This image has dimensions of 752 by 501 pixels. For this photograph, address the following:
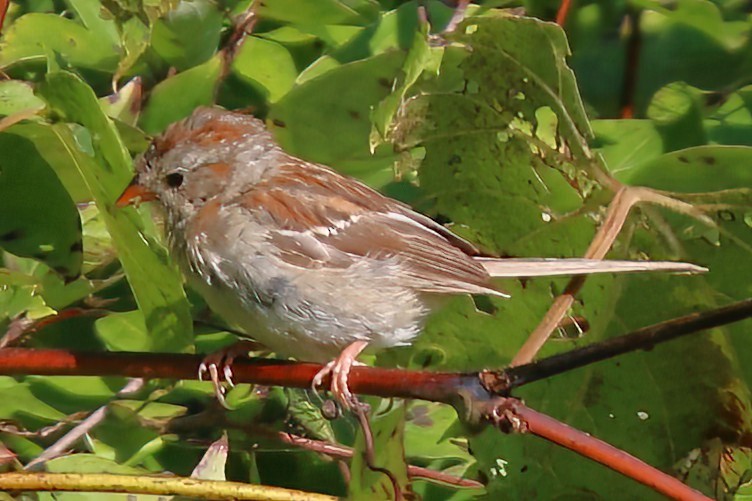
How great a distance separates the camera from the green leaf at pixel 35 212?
263 cm

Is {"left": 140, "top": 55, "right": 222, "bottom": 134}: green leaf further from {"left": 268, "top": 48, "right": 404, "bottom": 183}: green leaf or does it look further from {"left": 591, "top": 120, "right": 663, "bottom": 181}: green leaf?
{"left": 591, "top": 120, "right": 663, "bottom": 181}: green leaf

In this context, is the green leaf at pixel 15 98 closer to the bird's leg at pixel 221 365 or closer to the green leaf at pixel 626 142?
the bird's leg at pixel 221 365

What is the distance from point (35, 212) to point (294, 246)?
587 millimetres

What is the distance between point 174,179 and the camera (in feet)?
9.72

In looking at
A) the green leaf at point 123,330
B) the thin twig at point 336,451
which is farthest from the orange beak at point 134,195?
the thin twig at point 336,451

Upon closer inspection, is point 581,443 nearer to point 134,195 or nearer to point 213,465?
point 213,465

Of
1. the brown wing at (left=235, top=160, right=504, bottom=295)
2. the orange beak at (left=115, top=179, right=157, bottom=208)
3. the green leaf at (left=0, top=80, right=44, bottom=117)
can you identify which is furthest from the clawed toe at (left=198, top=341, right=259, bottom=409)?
the green leaf at (left=0, top=80, right=44, bottom=117)

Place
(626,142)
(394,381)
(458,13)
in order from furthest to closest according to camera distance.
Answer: (458,13)
(626,142)
(394,381)

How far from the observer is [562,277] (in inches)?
99.0

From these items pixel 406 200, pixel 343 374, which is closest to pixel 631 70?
pixel 406 200

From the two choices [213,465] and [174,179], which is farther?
[174,179]

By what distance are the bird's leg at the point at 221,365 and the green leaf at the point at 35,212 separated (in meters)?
0.37

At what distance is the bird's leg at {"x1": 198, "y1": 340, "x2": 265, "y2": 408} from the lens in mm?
2395

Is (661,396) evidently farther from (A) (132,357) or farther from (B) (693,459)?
(A) (132,357)
